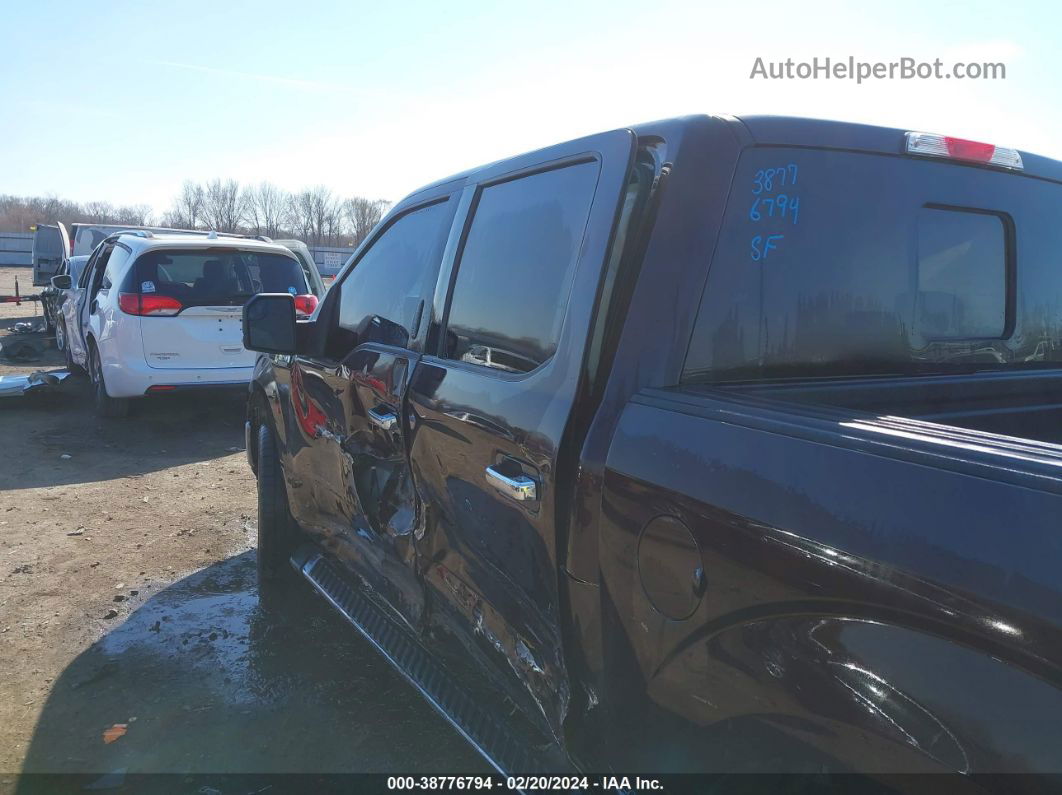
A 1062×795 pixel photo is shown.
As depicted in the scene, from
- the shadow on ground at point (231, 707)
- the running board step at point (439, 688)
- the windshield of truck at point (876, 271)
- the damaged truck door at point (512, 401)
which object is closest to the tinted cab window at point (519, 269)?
the damaged truck door at point (512, 401)

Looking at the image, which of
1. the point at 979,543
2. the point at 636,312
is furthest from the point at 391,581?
the point at 979,543

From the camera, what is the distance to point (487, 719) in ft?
7.75

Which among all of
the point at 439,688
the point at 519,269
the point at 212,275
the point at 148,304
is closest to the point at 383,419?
the point at 519,269

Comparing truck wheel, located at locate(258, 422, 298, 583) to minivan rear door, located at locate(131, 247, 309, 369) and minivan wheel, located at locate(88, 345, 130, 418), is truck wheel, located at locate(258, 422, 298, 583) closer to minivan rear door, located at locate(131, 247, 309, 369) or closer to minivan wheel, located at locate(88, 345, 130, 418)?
minivan rear door, located at locate(131, 247, 309, 369)

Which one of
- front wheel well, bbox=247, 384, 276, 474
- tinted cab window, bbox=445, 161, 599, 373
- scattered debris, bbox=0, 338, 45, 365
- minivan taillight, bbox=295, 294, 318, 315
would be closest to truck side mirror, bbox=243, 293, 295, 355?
front wheel well, bbox=247, 384, 276, 474

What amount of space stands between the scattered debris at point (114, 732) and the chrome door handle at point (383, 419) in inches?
62.3

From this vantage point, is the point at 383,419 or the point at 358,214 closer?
the point at 383,419

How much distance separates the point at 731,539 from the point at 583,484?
46 cm

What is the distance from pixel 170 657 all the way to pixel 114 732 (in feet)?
1.98

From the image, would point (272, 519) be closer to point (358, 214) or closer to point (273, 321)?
point (273, 321)

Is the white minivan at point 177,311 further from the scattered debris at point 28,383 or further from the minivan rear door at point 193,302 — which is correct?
the scattered debris at point 28,383

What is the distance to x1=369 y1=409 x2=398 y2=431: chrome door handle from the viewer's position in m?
2.73

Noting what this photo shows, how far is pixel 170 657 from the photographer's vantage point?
147 inches

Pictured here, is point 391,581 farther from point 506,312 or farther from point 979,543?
point 979,543
